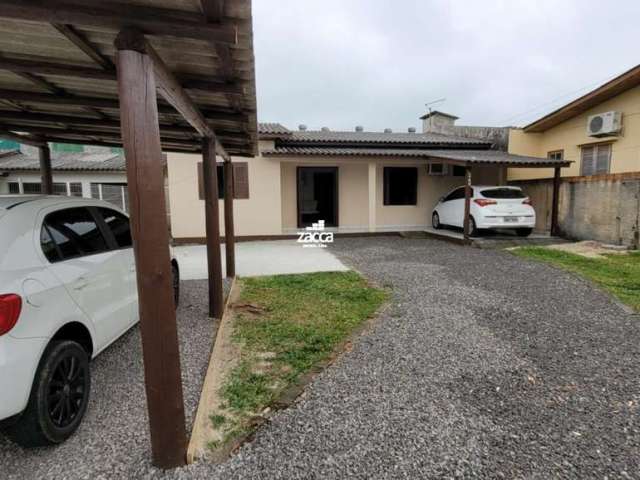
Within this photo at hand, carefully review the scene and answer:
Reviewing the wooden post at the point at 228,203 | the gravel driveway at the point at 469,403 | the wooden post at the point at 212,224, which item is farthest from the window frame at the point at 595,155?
the wooden post at the point at 212,224

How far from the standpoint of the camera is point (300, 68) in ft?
54.7

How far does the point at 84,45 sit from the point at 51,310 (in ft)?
5.40

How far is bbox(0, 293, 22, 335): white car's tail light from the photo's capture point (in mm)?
1760

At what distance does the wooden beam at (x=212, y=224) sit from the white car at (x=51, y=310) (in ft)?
4.45

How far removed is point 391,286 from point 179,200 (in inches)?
284

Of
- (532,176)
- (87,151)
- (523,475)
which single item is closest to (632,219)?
(532,176)

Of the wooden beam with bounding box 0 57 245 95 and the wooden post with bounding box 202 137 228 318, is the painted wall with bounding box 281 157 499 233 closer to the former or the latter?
the wooden post with bounding box 202 137 228 318

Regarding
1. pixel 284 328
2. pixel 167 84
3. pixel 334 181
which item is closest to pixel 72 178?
pixel 334 181

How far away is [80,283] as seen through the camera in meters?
2.46

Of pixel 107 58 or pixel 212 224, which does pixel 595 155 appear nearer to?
pixel 212 224

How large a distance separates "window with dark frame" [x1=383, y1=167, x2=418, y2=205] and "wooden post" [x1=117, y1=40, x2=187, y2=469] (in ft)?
35.7

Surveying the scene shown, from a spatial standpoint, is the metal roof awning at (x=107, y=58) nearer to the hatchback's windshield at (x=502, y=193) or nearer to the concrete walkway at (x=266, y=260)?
the concrete walkway at (x=266, y=260)

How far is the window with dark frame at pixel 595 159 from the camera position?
33.9 feet

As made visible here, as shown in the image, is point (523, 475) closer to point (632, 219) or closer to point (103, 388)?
point (103, 388)
